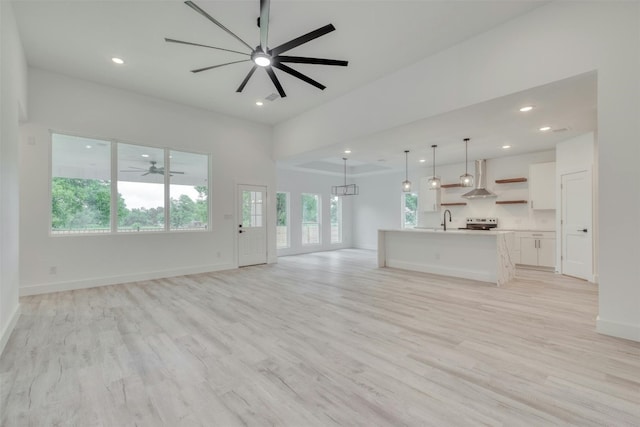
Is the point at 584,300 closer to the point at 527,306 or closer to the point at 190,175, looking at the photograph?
the point at 527,306

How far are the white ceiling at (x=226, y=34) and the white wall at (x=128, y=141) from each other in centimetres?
53

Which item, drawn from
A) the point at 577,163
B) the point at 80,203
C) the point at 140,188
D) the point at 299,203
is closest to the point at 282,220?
the point at 299,203

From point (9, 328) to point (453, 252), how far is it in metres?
6.66

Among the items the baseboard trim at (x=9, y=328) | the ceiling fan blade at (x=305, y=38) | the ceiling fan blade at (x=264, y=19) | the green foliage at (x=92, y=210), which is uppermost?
the ceiling fan blade at (x=264, y=19)

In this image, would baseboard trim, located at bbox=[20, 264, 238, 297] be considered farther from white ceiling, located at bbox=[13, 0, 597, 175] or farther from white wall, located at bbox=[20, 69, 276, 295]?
white ceiling, located at bbox=[13, 0, 597, 175]

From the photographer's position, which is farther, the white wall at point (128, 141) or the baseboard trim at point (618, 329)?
the white wall at point (128, 141)

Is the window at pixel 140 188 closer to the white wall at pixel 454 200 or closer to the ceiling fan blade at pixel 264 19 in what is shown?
the ceiling fan blade at pixel 264 19

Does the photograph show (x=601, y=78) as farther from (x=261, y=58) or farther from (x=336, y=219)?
(x=336, y=219)

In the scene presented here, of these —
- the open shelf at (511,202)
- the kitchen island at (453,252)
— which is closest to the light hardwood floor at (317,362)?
the kitchen island at (453,252)

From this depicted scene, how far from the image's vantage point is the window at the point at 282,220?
9.52m

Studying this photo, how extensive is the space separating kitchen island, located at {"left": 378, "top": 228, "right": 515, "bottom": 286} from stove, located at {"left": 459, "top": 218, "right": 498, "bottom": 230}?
2.19 metres

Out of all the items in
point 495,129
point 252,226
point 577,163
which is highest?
point 495,129

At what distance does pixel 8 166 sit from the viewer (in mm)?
3100

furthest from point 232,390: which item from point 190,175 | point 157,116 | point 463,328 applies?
point 157,116
